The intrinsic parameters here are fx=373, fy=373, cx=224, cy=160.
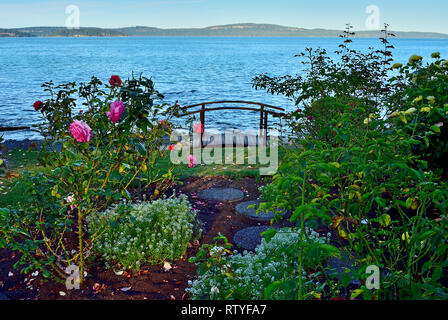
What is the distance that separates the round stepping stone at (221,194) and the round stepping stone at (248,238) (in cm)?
107

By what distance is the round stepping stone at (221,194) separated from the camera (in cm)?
534

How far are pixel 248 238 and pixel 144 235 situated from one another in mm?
1112

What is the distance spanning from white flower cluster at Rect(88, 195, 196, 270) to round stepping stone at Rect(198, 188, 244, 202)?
1212mm

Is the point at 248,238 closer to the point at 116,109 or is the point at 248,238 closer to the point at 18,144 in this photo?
the point at 116,109

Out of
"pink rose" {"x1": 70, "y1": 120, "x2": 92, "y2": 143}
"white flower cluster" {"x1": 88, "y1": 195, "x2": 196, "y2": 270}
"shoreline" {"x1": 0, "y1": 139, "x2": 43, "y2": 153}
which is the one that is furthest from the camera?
"shoreline" {"x1": 0, "y1": 139, "x2": 43, "y2": 153}

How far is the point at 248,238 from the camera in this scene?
4055 mm

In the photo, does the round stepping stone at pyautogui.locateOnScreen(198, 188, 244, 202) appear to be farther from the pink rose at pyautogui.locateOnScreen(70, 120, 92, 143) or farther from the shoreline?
the shoreline

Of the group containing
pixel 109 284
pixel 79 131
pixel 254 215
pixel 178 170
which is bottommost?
pixel 109 284

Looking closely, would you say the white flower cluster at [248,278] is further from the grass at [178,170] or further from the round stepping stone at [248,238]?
the grass at [178,170]

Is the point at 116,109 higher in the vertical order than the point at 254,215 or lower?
higher

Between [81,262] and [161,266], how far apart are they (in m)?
0.72

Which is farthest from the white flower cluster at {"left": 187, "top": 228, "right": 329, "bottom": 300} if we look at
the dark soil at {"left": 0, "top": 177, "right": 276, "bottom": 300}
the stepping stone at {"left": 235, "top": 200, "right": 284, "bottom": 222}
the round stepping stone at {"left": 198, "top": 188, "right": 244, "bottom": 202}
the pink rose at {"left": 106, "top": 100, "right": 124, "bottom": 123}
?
the round stepping stone at {"left": 198, "top": 188, "right": 244, "bottom": 202}

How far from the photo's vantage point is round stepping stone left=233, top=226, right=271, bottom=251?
3893 mm

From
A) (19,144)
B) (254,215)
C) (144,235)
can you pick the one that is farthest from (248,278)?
(19,144)
